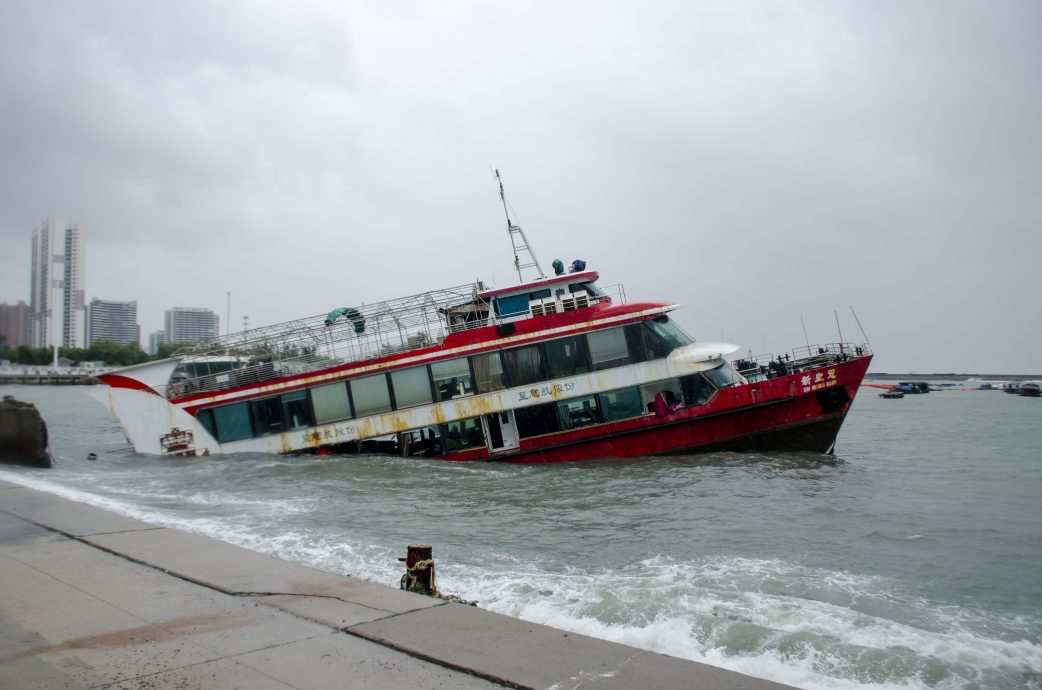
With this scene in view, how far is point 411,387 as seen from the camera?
64.1 feet

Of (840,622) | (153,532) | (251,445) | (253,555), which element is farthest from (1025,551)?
(251,445)

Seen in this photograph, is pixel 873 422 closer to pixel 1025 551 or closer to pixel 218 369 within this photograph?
pixel 1025 551

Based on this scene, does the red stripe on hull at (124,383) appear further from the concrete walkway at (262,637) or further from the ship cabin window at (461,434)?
the concrete walkway at (262,637)

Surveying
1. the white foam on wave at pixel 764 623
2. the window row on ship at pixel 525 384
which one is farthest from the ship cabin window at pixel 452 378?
the white foam on wave at pixel 764 623

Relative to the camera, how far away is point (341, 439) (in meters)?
19.9

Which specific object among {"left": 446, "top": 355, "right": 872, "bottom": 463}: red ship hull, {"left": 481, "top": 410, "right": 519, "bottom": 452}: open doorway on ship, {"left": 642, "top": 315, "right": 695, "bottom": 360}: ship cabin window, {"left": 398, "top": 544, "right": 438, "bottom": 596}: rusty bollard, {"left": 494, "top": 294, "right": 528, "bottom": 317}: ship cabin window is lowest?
{"left": 398, "top": 544, "right": 438, "bottom": 596}: rusty bollard

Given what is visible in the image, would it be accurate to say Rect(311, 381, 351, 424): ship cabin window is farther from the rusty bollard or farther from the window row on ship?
the rusty bollard

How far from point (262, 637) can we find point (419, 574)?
1.95 metres

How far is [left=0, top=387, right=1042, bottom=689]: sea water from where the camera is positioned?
21.7ft

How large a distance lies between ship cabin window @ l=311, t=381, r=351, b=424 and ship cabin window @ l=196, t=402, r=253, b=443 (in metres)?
2.24

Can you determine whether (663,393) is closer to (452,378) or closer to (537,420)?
(537,420)

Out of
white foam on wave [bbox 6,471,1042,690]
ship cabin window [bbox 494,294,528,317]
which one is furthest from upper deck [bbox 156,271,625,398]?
white foam on wave [bbox 6,471,1042,690]

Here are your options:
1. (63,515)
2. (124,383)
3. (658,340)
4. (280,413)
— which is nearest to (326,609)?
(63,515)

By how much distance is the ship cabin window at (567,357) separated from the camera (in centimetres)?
A: 1858
